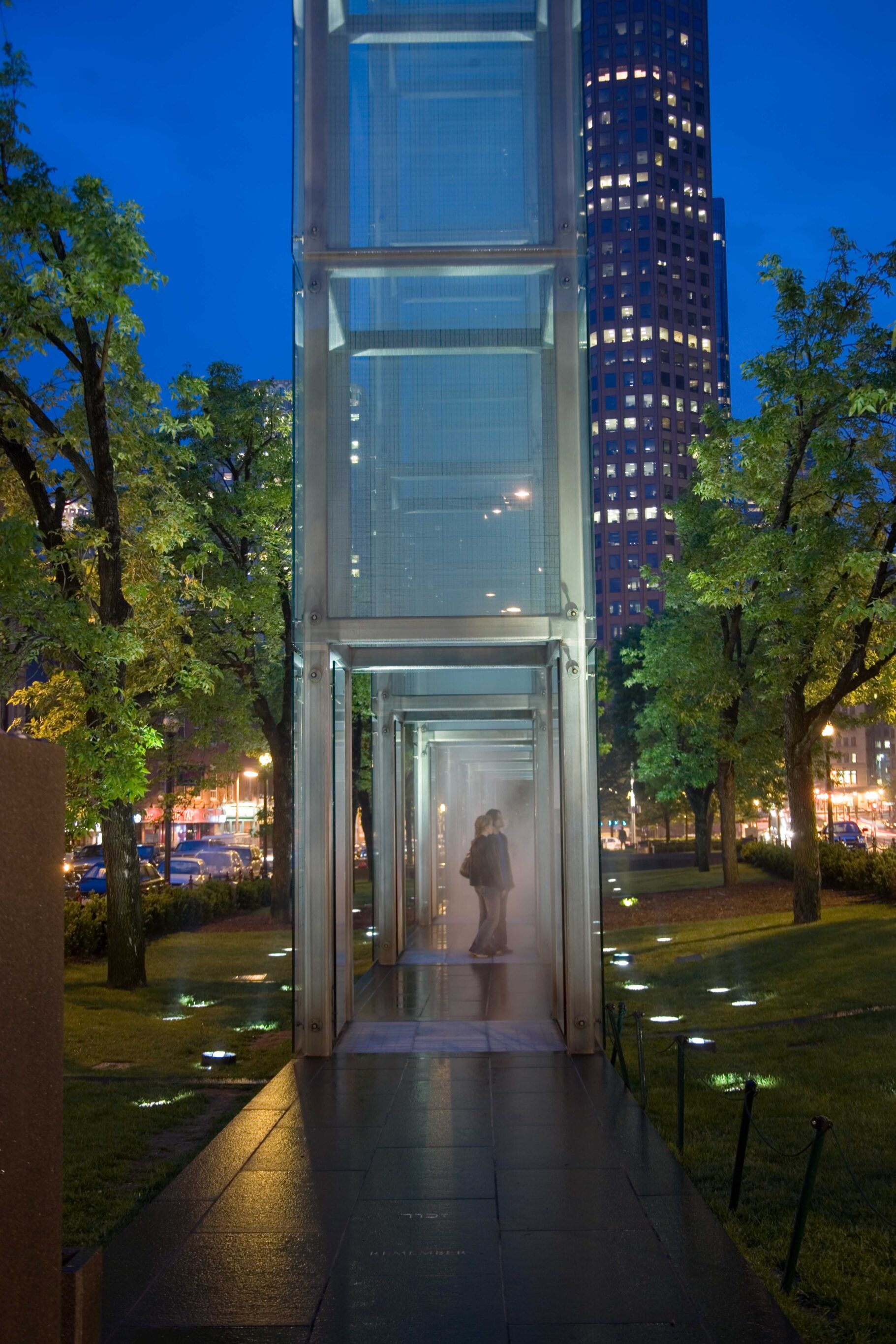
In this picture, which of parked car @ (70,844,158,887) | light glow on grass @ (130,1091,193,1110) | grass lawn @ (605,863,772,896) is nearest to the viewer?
light glow on grass @ (130,1091,193,1110)

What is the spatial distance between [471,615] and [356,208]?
4.03 m

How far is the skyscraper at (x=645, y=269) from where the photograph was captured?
132125 millimetres

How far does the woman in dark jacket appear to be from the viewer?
17.7 m

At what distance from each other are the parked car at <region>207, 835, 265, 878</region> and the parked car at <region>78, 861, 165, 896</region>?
3.18m

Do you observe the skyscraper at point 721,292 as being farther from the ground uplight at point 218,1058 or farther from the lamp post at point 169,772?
the ground uplight at point 218,1058

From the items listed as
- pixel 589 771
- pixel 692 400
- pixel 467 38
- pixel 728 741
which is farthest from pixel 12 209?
pixel 692 400

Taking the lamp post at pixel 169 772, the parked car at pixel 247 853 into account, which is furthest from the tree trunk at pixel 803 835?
the parked car at pixel 247 853

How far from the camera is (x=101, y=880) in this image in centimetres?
3241

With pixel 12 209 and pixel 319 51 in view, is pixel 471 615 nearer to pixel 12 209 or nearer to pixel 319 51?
pixel 319 51

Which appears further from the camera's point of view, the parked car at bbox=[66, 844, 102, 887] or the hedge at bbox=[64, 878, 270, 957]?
the parked car at bbox=[66, 844, 102, 887]

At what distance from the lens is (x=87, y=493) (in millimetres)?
17281

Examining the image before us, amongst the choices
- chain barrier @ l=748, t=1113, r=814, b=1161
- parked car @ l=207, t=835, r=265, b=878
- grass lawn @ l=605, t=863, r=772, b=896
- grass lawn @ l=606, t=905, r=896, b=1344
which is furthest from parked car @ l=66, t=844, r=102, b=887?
chain barrier @ l=748, t=1113, r=814, b=1161

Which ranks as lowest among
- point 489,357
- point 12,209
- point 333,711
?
point 333,711

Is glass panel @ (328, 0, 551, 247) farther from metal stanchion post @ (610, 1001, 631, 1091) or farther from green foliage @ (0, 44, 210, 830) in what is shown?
metal stanchion post @ (610, 1001, 631, 1091)
